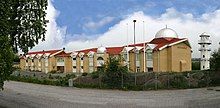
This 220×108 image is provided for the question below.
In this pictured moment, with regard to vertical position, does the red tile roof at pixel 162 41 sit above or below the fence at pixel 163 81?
above

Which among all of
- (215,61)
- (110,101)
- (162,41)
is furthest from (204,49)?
(110,101)

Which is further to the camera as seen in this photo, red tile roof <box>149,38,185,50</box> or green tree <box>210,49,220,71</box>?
red tile roof <box>149,38,185,50</box>

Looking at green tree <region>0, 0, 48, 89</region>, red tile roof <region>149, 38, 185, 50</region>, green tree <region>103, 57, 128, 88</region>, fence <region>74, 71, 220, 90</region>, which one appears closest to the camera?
green tree <region>0, 0, 48, 89</region>

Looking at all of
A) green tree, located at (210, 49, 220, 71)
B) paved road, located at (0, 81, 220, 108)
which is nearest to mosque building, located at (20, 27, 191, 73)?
green tree, located at (210, 49, 220, 71)

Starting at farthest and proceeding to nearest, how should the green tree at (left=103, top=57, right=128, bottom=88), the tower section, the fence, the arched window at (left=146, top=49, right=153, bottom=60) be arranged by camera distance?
the tower section
the arched window at (left=146, top=49, right=153, bottom=60)
the green tree at (left=103, top=57, right=128, bottom=88)
the fence

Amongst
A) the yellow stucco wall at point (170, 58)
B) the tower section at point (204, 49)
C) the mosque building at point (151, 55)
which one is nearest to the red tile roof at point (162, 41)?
the mosque building at point (151, 55)

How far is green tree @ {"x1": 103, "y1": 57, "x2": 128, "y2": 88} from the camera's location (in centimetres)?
4106

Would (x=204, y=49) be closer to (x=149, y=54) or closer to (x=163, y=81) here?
(x=149, y=54)

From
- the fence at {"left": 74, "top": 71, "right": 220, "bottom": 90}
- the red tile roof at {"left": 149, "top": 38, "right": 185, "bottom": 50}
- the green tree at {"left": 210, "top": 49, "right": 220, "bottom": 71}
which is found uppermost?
the red tile roof at {"left": 149, "top": 38, "right": 185, "bottom": 50}

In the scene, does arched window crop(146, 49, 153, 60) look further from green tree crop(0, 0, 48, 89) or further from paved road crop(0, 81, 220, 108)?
green tree crop(0, 0, 48, 89)

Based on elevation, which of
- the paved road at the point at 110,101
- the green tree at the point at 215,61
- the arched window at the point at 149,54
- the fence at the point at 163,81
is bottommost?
the paved road at the point at 110,101

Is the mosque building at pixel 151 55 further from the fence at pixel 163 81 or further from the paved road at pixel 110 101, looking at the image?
the paved road at pixel 110 101

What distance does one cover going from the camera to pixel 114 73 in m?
41.6

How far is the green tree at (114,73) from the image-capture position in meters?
41.1
